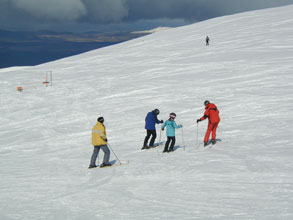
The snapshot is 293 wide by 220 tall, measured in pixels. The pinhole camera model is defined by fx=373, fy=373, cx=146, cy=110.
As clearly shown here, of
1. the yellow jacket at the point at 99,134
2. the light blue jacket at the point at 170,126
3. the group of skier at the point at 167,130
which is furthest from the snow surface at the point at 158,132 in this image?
the yellow jacket at the point at 99,134

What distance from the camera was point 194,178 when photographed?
310 inches

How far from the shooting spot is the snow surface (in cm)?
648

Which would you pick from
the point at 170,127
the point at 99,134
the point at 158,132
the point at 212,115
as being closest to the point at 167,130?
the point at 170,127

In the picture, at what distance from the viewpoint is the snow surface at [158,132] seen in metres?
6.48

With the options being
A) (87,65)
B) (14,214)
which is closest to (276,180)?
(14,214)

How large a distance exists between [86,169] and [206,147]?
358 cm

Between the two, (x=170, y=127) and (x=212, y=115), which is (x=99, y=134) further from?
(x=212, y=115)

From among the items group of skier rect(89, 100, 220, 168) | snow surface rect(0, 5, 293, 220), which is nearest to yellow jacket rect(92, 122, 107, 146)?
group of skier rect(89, 100, 220, 168)

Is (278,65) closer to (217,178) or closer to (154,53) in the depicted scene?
(154,53)

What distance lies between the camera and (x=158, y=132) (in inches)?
599

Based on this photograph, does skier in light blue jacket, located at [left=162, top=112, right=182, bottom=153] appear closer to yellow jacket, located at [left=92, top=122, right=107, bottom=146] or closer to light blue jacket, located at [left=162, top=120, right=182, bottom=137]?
light blue jacket, located at [left=162, top=120, right=182, bottom=137]

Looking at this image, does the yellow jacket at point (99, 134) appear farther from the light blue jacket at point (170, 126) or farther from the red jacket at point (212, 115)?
the red jacket at point (212, 115)

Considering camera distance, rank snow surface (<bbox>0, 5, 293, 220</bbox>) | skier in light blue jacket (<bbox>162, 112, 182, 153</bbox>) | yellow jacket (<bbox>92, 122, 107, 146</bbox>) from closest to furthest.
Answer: snow surface (<bbox>0, 5, 293, 220</bbox>) < yellow jacket (<bbox>92, 122, 107, 146</bbox>) < skier in light blue jacket (<bbox>162, 112, 182, 153</bbox>)

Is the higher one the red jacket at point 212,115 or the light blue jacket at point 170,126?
the red jacket at point 212,115
